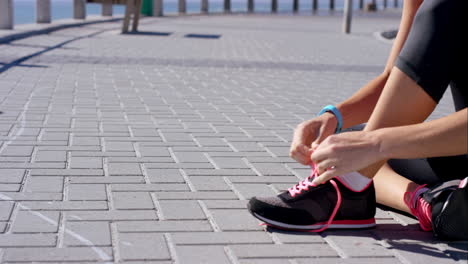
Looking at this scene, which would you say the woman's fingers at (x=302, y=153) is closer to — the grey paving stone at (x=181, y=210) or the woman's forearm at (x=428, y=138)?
the woman's forearm at (x=428, y=138)

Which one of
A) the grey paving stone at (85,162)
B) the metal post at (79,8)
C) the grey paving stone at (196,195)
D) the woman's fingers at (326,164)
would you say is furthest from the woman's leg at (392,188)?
the metal post at (79,8)

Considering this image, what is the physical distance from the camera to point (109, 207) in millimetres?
2922

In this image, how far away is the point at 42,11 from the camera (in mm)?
15203

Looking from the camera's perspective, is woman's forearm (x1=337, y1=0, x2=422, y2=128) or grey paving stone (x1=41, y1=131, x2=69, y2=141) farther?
grey paving stone (x1=41, y1=131, x2=69, y2=141)

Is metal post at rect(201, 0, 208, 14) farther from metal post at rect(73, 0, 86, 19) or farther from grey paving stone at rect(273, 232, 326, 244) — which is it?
grey paving stone at rect(273, 232, 326, 244)

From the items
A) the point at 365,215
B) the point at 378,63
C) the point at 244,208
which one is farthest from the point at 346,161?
the point at 378,63

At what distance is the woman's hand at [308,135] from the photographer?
242 centimetres

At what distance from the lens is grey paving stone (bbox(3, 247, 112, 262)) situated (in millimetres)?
2283

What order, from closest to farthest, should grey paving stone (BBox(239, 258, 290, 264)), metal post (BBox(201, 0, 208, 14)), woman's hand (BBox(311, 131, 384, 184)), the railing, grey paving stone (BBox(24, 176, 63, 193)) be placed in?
woman's hand (BBox(311, 131, 384, 184))
grey paving stone (BBox(239, 258, 290, 264))
grey paving stone (BBox(24, 176, 63, 193))
the railing
metal post (BBox(201, 0, 208, 14))

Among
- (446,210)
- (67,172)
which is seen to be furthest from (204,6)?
(446,210)

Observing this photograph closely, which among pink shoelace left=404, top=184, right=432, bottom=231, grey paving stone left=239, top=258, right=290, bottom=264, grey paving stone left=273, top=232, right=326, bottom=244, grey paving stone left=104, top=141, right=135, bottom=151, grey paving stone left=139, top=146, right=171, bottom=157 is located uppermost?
pink shoelace left=404, top=184, right=432, bottom=231

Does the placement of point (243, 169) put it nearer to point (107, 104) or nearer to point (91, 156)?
point (91, 156)

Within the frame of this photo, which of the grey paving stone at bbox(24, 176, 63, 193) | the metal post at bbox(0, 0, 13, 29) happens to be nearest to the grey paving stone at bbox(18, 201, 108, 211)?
the grey paving stone at bbox(24, 176, 63, 193)

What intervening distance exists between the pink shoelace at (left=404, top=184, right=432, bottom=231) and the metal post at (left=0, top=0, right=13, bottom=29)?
10.5m
